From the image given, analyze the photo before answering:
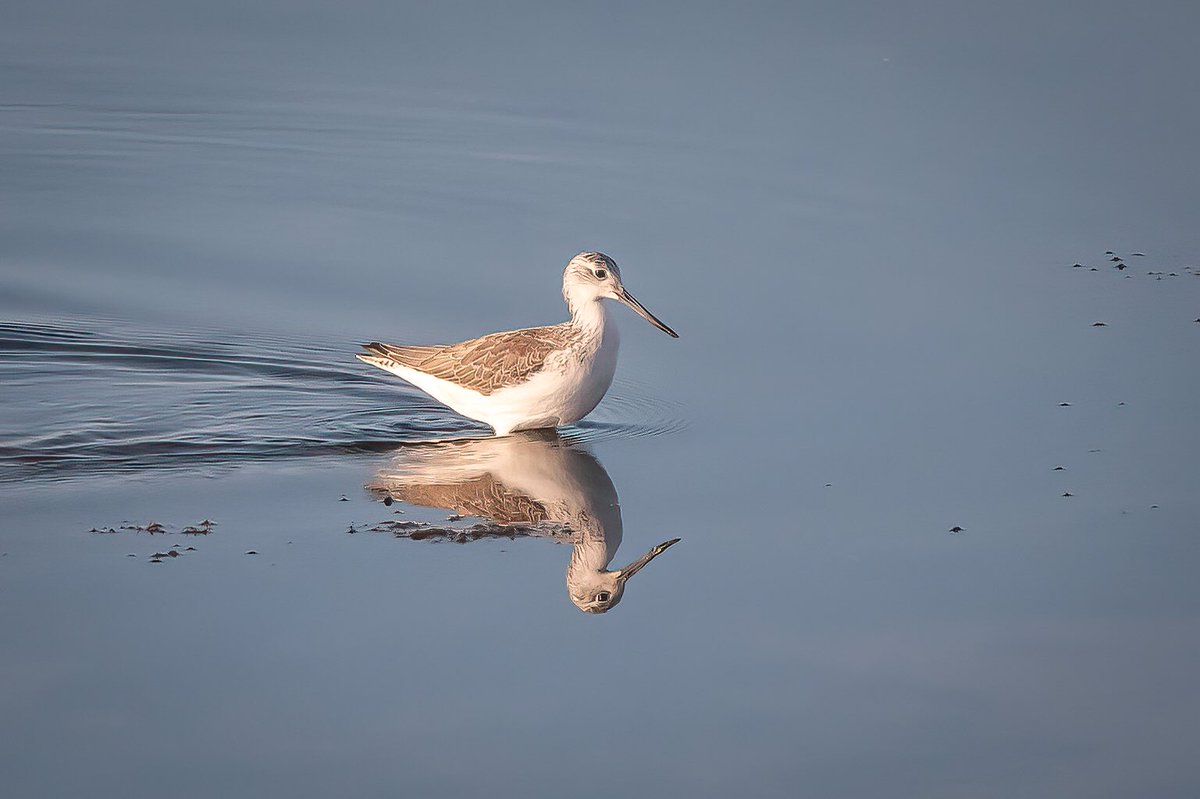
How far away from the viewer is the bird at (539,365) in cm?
952

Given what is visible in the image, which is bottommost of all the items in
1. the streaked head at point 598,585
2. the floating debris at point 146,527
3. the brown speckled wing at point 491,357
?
the streaked head at point 598,585

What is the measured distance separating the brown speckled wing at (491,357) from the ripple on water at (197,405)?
0.38 meters

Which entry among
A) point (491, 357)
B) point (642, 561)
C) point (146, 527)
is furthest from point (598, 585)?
point (491, 357)

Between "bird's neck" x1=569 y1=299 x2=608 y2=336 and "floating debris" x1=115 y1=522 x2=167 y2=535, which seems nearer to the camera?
"floating debris" x1=115 y1=522 x2=167 y2=535

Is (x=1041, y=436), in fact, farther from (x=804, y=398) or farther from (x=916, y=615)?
(x=916, y=615)

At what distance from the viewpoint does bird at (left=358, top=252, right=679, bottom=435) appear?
9.52m

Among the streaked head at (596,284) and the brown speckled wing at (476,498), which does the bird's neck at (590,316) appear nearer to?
the streaked head at (596,284)

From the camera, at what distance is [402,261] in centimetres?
1180

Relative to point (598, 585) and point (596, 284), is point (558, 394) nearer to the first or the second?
point (596, 284)

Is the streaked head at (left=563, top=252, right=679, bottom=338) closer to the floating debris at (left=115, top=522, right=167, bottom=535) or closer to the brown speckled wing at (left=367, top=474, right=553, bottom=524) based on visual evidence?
the brown speckled wing at (left=367, top=474, right=553, bottom=524)

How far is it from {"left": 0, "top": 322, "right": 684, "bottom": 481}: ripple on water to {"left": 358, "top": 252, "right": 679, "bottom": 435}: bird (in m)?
0.25

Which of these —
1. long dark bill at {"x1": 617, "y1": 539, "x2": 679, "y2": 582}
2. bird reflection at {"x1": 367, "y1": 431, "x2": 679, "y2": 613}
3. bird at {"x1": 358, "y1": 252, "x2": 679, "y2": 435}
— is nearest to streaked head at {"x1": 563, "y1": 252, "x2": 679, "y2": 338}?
bird at {"x1": 358, "y1": 252, "x2": 679, "y2": 435}

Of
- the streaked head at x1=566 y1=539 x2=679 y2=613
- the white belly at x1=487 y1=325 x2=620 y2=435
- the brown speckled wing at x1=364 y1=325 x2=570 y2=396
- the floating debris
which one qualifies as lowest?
the streaked head at x1=566 y1=539 x2=679 y2=613

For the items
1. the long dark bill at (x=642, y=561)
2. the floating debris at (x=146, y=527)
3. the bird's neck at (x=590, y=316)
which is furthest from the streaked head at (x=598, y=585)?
the bird's neck at (x=590, y=316)
